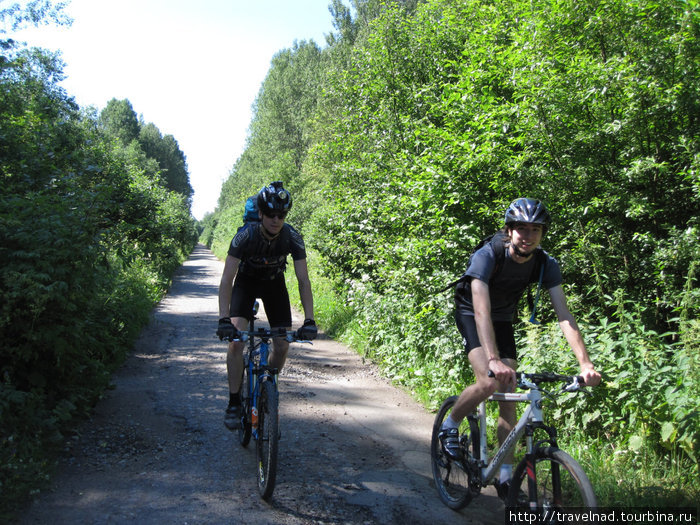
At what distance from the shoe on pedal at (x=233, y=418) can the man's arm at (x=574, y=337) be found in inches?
112

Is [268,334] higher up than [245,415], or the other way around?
[268,334]

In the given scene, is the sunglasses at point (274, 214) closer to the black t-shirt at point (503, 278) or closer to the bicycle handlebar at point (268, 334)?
the bicycle handlebar at point (268, 334)

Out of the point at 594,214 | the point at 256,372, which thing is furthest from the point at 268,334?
the point at 594,214

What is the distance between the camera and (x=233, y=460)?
4441 mm

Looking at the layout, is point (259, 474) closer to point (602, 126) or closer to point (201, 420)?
point (201, 420)

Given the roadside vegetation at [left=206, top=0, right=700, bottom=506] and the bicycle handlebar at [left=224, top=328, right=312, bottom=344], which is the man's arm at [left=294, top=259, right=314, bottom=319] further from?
the roadside vegetation at [left=206, top=0, right=700, bottom=506]

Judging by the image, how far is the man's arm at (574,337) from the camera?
287 centimetres

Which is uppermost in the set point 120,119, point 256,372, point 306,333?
point 120,119

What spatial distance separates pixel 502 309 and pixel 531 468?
1.11 m

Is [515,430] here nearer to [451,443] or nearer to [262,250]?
[451,443]

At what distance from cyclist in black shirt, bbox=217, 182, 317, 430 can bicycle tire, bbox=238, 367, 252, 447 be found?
5 centimetres

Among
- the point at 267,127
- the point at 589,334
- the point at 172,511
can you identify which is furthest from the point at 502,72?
the point at 267,127

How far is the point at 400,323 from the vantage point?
8.21 metres

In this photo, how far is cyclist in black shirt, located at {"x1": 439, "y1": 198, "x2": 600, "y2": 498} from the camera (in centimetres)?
323
